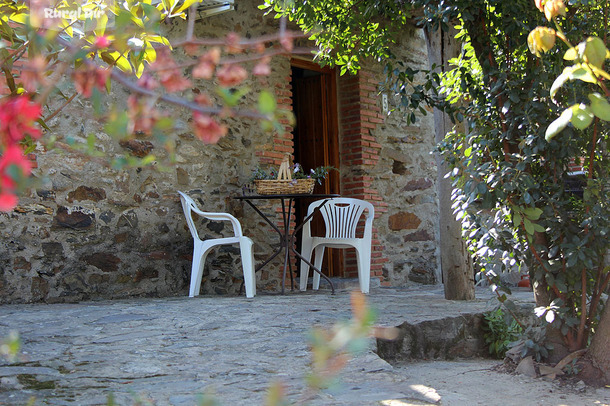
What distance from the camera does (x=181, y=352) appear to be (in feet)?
9.45

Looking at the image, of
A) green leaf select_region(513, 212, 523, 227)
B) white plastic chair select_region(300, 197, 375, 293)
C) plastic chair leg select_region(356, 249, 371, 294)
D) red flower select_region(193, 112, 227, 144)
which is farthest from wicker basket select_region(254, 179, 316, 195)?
red flower select_region(193, 112, 227, 144)

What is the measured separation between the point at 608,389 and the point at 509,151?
Result: 1.13 m

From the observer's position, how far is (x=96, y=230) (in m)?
5.03

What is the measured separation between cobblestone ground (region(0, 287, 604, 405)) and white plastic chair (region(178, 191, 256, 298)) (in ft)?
2.04

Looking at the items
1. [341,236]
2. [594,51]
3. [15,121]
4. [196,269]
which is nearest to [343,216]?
[341,236]

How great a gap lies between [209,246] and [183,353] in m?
2.38

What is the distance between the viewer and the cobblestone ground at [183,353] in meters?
2.24

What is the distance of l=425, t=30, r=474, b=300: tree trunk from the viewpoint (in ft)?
16.1

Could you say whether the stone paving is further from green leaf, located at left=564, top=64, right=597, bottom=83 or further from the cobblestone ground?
green leaf, located at left=564, top=64, right=597, bottom=83

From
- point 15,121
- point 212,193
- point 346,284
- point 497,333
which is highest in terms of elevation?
point 212,193

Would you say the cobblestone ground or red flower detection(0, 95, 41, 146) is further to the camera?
the cobblestone ground

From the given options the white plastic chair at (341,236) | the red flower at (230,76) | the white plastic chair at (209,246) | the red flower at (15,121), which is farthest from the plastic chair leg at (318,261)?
the red flower at (15,121)

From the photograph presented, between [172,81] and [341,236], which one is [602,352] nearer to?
[172,81]

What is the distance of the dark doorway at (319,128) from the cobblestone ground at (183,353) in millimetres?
2549
